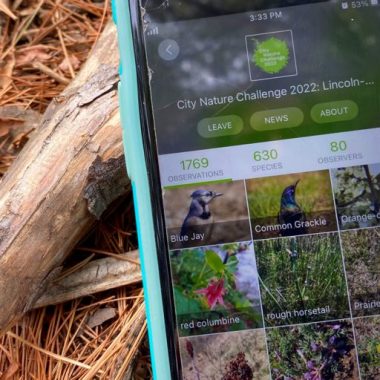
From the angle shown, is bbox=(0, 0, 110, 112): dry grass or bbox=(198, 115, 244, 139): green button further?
bbox=(0, 0, 110, 112): dry grass

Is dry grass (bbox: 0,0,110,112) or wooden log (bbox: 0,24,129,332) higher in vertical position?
dry grass (bbox: 0,0,110,112)

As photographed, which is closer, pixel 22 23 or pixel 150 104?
pixel 150 104

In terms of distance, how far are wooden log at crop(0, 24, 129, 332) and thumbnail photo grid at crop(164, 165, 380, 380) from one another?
22cm

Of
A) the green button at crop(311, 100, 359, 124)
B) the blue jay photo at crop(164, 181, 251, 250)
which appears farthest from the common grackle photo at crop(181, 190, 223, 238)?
the green button at crop(311, 100, 359, 124)

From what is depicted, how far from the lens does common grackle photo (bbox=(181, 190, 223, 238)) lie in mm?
999

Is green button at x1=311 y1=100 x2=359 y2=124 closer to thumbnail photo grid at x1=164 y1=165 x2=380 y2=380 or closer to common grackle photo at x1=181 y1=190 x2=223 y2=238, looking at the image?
thumbnail photo grid at x1=164 y1=165 x2=380 y2=380

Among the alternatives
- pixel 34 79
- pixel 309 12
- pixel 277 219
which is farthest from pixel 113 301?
pixel 309 12

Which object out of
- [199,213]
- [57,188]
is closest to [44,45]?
[57,188]

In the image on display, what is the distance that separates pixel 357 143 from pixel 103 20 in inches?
27.8

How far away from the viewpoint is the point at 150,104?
3.27ft

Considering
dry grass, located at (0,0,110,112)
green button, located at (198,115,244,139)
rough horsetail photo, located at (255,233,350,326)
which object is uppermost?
dry grass, located at (0,0,110,112)

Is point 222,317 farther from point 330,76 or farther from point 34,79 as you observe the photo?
point 34,79

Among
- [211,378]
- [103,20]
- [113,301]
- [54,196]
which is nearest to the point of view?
[211,378]

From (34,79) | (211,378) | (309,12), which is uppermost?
(34,79)
